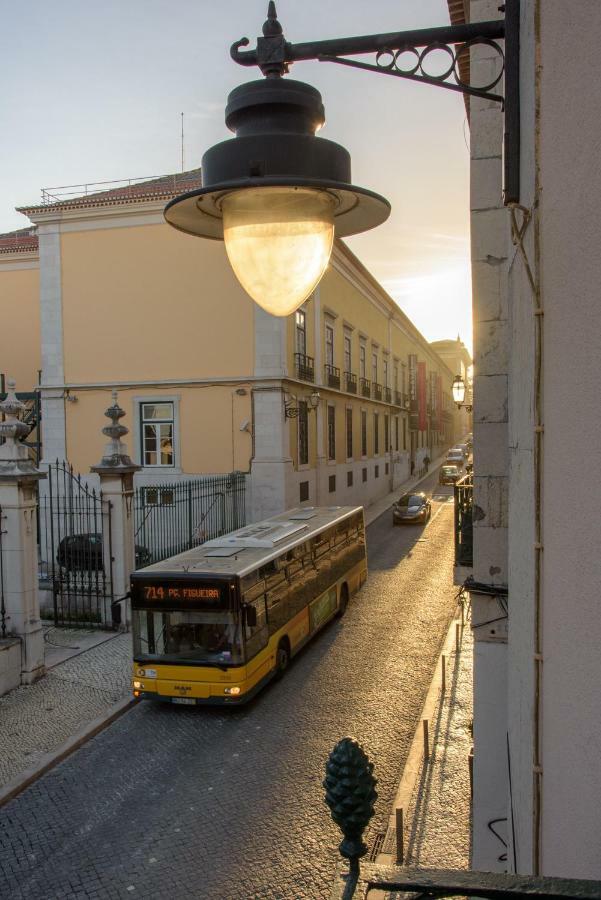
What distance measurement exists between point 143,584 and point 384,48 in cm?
1078

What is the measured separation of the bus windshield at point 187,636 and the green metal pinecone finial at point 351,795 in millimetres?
10388

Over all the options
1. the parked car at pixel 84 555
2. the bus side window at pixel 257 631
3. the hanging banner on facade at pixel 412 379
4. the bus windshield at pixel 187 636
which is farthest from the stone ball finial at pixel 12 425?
the hanging banner on facade at pixel 412 379

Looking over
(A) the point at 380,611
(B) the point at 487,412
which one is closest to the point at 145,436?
(A) the point at 380,611

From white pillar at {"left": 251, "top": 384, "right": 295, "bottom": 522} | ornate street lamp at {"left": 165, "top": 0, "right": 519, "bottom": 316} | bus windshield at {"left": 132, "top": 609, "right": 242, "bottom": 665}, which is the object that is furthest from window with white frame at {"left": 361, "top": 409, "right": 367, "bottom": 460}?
ornate street lamp at {"left": 165, "top": 0, "right": 519, "bottom": 316}

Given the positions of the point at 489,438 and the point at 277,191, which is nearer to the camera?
the point at 277,191

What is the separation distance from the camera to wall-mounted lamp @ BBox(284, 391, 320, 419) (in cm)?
2745

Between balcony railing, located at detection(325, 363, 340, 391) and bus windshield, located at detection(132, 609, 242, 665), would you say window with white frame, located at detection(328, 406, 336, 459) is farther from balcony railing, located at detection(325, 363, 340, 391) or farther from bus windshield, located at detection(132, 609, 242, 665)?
bus windshield, located at detection(132, 609, 242, 665)

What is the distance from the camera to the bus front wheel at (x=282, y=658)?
1399 cm

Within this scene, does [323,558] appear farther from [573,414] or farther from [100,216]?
[100,216]

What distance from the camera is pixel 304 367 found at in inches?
1164

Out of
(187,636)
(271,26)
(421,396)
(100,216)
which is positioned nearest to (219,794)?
(187,636)

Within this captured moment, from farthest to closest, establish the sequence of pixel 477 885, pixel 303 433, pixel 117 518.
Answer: pixel 303 433, pixel 117 518, pixel 477 885

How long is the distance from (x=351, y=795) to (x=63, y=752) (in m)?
10.2

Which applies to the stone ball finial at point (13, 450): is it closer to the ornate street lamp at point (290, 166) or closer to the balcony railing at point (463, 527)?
the balcony railing at point (463, 527)
